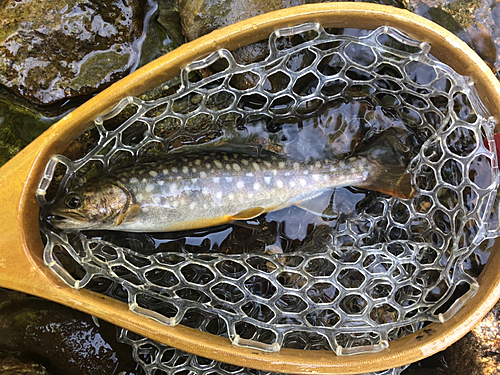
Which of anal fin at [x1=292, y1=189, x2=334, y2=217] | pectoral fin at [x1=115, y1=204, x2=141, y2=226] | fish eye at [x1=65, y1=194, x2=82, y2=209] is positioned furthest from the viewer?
anal fin at [x1=292, y1=189, x2=334, y2=217]

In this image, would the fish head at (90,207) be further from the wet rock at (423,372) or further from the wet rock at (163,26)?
the wet rock at (423,372)

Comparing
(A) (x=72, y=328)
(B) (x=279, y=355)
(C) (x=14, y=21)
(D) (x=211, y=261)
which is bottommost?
(A) (x=72, y=328)

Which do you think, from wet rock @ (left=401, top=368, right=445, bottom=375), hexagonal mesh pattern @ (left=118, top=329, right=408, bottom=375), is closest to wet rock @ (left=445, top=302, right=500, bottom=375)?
wet rock @ (left=401, top=368, right=445, bottom=375)

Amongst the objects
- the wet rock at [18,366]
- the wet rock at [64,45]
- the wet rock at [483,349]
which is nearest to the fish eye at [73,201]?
A: the wet rock at [64,45]

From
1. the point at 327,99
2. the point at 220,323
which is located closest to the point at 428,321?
the point at 220,323

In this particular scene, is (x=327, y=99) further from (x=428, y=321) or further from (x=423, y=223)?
(x=428, y=321)

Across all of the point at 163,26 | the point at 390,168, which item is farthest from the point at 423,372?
the point at 163,26

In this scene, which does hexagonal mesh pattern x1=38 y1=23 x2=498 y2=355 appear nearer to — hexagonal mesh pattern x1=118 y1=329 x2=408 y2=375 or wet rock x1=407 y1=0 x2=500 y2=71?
hexagonal mesh pattern x1=118 y1=329 x2=408 y2=375
